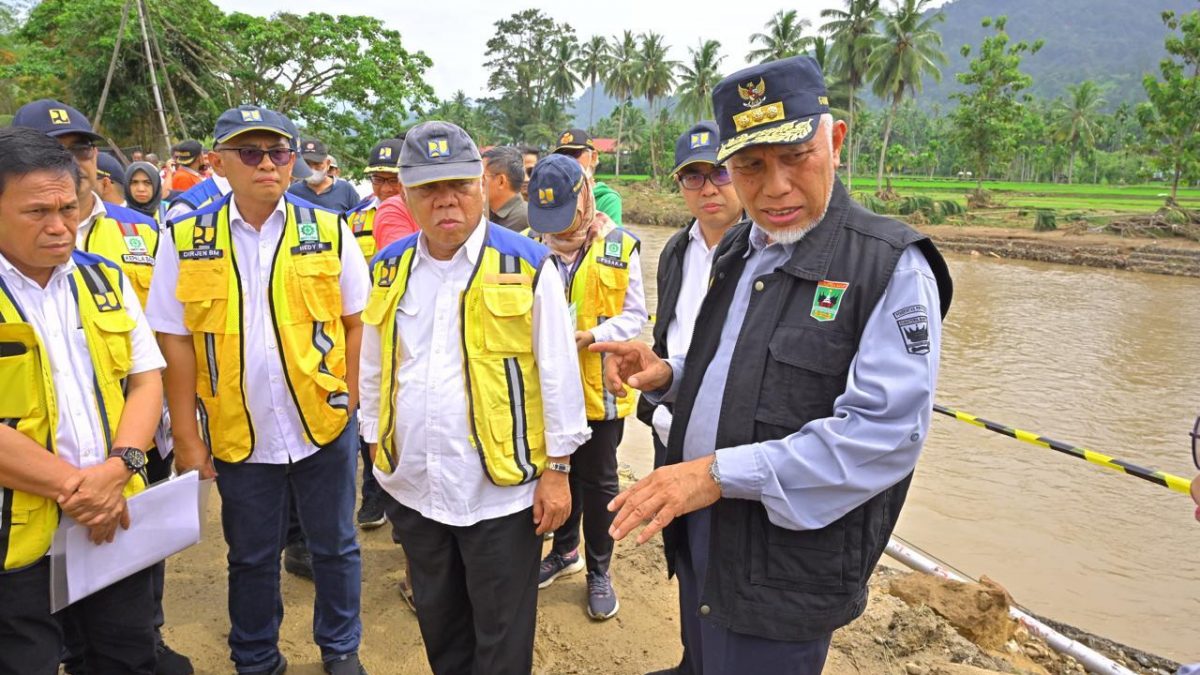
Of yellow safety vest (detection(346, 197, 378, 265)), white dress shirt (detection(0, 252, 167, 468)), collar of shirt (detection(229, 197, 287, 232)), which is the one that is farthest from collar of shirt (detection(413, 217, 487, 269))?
yellow safety vest (detection(346, 197, 378, 265))

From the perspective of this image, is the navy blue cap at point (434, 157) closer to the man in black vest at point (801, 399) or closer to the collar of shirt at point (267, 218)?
the collar of shirt at point (267, 218)

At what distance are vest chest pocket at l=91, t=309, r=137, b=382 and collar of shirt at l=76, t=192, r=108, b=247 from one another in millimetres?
1243

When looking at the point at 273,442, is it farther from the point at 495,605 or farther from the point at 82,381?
the point at 495,605

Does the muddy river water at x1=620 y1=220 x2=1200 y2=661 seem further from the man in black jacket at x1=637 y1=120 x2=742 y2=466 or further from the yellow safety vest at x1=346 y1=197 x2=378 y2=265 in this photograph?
the man in black jacket at x1=637 y1=120 x2=742 y2=466

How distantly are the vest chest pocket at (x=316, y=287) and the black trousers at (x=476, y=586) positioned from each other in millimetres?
801

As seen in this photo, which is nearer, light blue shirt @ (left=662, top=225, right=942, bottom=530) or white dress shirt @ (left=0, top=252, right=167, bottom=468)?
light blue shirt @ (left=662, top=225, right=942, bottom=530)

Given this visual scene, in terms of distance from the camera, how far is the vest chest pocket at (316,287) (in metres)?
2.59

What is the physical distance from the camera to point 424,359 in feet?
7.30

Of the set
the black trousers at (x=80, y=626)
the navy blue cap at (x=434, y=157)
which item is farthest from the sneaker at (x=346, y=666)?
the navy blue cap at (x=434, y=157)

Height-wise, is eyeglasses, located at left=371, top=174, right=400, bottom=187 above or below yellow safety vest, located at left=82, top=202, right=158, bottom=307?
above

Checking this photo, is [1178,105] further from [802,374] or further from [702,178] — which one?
[802,374]

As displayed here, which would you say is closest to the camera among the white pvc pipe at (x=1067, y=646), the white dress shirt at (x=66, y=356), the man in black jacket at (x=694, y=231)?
the white dress shirt at (x=66, y=356)

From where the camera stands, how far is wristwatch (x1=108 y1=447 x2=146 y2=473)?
2174mm

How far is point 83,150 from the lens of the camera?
325 cm
